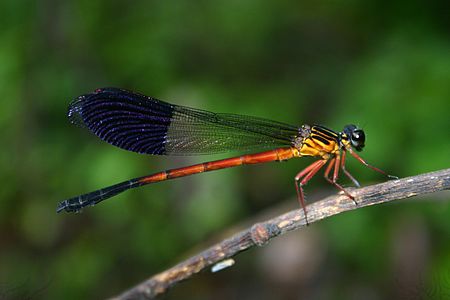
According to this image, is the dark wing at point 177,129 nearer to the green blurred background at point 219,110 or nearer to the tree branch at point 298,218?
the green blurred background at point 219,110

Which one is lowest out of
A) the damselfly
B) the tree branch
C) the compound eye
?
the tree branch

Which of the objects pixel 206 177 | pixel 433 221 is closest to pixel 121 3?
pixel 206 177

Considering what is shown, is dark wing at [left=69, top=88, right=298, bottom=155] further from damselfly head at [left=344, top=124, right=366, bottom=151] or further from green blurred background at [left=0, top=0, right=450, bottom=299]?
green blurred background at [left=0, top=0, right=450, bottom=299]

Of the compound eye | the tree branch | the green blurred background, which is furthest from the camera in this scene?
the green blurred background

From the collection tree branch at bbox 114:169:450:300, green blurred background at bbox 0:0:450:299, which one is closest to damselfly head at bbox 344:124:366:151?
green blurred background at bbox 0:0:450:299

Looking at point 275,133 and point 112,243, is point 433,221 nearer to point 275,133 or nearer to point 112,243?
point 275,133

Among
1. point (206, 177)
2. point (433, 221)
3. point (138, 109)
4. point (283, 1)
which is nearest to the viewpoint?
point (138, 109)
